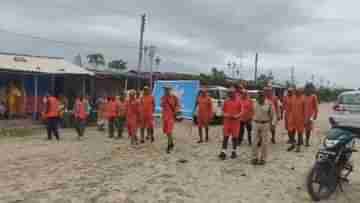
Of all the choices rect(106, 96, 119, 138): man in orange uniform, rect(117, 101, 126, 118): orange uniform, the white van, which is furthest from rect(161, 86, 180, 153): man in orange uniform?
the white van

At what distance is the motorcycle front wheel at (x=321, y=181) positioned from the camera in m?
5.05

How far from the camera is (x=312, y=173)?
16.6 ft

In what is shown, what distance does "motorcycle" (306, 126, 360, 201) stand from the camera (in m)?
5.08

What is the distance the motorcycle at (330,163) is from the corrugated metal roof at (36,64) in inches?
486

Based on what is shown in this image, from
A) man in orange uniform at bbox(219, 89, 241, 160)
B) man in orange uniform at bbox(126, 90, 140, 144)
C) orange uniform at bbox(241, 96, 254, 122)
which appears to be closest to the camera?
man in orange uniform at bbox(219, 89, 241, 160)

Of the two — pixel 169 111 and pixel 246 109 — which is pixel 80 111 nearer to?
pixel 169 111

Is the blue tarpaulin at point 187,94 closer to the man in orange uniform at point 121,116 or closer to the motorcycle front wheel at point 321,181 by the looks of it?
the man in orange uniform at point 121,116

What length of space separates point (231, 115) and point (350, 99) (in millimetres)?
5007

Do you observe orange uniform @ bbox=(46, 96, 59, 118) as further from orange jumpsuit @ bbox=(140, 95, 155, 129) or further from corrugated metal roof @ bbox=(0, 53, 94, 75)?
corrugated metal roof @ bbox=(0, 53, 94, 75)

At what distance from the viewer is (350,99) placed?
10.6 m

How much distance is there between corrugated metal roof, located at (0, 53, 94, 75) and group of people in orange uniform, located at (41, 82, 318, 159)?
433cm

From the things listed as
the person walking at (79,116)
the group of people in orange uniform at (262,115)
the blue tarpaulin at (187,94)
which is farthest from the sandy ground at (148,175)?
the blue tarpaulin at (187,94)

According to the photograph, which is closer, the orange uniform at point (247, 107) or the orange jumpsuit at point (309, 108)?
the orange uniform at point (247, 107)

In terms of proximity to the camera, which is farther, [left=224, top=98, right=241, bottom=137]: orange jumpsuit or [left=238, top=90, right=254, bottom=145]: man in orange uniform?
[left=238, top=90, right=254, bottom=145]: man in orange uniform
